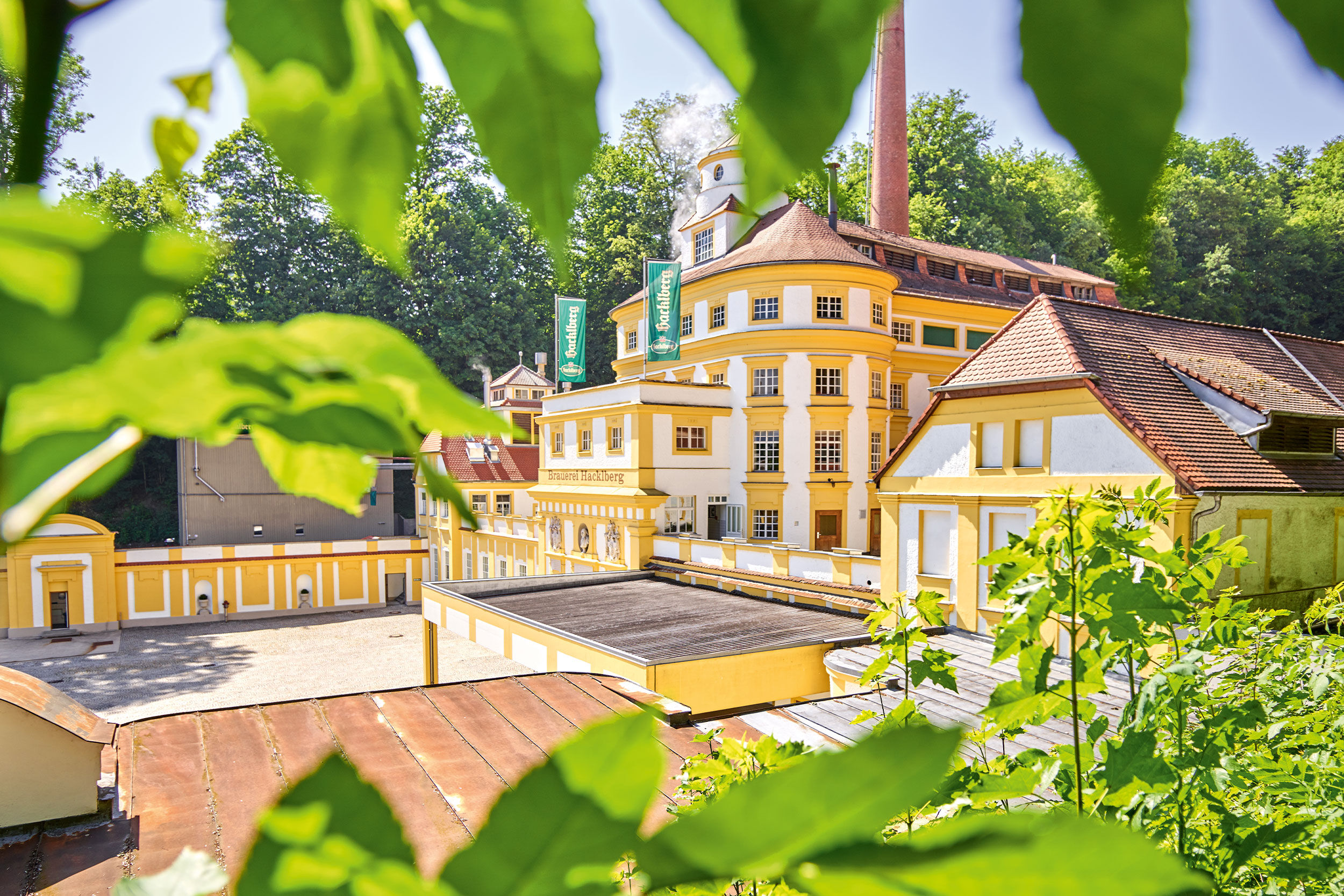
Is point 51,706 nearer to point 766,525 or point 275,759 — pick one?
point 275,759

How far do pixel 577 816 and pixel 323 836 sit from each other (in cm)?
6

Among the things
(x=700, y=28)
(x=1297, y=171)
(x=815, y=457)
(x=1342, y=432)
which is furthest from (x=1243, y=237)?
(x=815, y=457)

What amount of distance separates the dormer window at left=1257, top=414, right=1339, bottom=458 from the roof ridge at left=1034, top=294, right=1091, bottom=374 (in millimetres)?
2276

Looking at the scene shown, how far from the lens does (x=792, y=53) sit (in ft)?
0.99

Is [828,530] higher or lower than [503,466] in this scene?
lower

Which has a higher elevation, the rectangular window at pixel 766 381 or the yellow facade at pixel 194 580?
the rectangular window at pixel 766 381

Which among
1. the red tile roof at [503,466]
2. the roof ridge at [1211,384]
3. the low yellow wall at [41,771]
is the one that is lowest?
the low yellow wall at [41,771]

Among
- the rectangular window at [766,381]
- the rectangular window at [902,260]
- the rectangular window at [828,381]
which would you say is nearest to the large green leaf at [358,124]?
the rectangular window at [766,381]

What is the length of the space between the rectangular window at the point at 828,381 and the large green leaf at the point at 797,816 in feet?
64.2

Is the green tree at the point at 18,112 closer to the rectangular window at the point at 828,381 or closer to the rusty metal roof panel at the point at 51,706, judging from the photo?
the rusty metal roof panel at the point at 51,706

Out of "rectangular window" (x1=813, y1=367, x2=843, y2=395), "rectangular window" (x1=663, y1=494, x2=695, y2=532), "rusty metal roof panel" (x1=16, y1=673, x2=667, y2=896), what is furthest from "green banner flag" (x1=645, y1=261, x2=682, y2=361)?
"rusty metal roof panel" (x1=16, y1=673, x2=667, y2=896)

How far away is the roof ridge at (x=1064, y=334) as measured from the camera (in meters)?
10.0

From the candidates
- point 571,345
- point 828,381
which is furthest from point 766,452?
point 571,345

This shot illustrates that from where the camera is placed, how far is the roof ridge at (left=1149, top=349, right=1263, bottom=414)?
398 inches
